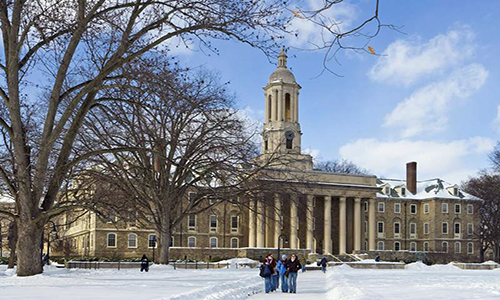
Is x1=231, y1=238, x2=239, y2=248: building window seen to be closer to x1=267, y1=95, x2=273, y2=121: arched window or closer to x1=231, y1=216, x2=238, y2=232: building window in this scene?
x1=231, y1=216, x2=238, y2=232: building window

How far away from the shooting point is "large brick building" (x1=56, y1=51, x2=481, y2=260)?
81.7 metres

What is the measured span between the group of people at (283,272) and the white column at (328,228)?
61.0 meters

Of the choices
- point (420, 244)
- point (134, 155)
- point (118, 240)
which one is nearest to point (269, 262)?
point (134, 155)

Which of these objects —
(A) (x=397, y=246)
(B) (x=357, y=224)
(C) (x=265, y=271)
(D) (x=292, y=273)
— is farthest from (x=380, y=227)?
(C) (x=265, y=271)

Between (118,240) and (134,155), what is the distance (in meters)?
44.9

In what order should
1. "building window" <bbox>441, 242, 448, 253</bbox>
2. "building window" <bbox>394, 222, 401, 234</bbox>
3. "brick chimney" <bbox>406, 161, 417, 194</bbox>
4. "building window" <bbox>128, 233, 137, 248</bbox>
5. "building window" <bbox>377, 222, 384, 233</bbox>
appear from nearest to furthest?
"building window" <bbox>128, 233, 137, 248</bbox> → "building window" <bbox>441, 242, 448, 253</bbox> → "building window" <bbox>377, 222, 384, 233</bbox> → "building window" <bbox>394, 222, 401, 234</bbox> → "brick chimney" <bbox>406, 161, 417, 194</bbox>

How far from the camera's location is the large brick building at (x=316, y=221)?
268ft

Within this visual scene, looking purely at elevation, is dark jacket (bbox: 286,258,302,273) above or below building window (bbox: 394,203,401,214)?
below

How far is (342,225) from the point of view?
8725 cm

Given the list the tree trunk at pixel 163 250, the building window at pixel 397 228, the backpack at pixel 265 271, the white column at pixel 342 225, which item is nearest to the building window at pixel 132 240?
the white column at pixel 342 225

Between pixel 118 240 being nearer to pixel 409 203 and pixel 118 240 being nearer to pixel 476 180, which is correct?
pixel 409 203

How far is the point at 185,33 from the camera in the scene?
72.9 feet

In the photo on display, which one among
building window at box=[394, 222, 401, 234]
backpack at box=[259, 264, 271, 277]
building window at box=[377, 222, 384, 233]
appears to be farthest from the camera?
building window at box=[394, 222, 401, 234]

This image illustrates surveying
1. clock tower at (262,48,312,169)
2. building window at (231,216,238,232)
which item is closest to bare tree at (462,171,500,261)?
clock tower at (262,48,312,169)
